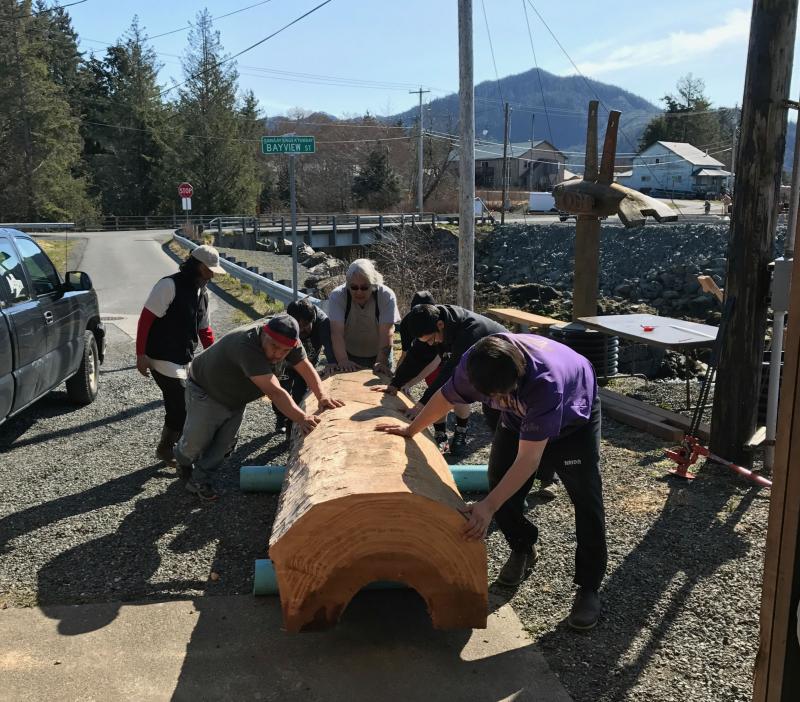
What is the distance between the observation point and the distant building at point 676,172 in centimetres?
6569

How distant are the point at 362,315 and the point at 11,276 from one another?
2934mm

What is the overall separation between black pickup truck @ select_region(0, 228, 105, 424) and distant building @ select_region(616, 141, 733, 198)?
6262 cm

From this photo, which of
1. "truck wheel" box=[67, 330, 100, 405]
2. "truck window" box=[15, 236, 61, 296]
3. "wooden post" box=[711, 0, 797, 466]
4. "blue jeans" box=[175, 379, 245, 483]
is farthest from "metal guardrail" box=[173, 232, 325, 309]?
"wooden post" box=[711, 0, 797, 466]

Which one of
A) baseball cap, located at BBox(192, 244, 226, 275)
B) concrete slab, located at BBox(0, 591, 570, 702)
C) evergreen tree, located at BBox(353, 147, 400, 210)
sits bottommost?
concrete slab, located at BBox(0, 591, 570, 702)

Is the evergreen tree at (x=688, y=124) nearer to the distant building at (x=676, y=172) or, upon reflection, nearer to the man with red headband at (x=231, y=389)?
the distant building at (x=676, y=172)

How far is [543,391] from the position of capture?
3.06 m

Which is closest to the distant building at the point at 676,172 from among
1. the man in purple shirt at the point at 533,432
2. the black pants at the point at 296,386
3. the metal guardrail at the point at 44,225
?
the metal guardrail at the point at 44,225

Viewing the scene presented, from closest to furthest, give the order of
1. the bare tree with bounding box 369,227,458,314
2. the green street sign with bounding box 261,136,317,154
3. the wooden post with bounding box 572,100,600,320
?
the wooden post with bounding box 572,100,600,320
the green street sign with bounding box 261,136,317,154
the bare tree with bounding box 369,227,458,314

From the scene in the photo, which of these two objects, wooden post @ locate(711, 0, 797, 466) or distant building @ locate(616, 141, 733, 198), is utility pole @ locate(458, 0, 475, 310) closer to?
wooden post @ locate(711, 0, 797, 466)

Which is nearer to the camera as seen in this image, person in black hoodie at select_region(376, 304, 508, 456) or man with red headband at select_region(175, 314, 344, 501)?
man with red headband at select_region(175, 314, 344, 501)

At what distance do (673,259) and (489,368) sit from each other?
27898 millimetres

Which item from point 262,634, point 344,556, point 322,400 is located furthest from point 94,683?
point 322,400

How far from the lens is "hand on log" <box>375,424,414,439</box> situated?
12.7 ft

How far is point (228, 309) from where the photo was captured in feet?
45.3
